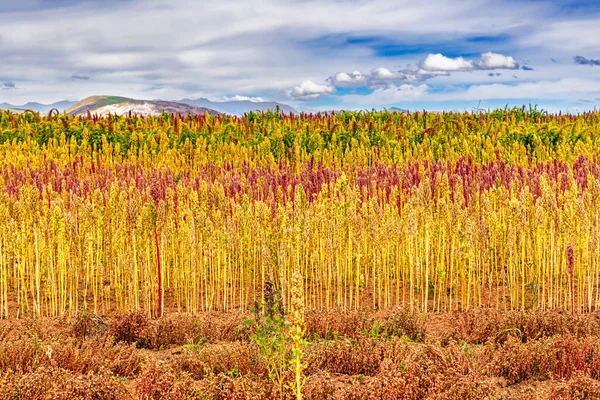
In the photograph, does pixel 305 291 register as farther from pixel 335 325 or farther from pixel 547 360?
pixel 547 360

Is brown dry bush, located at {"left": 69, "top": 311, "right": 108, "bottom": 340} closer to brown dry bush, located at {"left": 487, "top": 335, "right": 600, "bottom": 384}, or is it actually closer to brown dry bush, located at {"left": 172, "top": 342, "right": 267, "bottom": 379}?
brown dry bush, located at {"left": 172, "top": 342, "right": 267, "bottom": 379}

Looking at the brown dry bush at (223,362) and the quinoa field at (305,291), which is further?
the brown dry bush at (223,362)

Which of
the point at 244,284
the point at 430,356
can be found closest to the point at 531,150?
the point at 244,284

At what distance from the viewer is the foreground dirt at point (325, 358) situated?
402cm

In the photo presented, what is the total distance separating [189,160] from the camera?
50.3 ft

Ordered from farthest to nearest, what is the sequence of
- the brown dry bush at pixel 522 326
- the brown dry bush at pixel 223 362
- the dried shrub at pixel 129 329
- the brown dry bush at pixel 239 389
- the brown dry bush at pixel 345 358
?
the dried shrub at pixel 129 329 < the brown dry bush at pixel 522 326 < the brown dry bush at pixel 345 358 < the brown dry bush at pixel 223 362 < the brown dry bush at pixel 239 389

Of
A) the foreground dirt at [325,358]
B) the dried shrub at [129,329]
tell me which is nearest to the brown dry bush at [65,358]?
the foreground dirt at [325,358]

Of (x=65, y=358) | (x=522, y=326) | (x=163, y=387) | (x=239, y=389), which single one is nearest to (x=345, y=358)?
(x=239, y=389)

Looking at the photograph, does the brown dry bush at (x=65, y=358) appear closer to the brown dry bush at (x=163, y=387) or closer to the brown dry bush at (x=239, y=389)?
the brown dry bush at (x=163, y=387)

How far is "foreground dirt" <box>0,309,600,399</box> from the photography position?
4020mm

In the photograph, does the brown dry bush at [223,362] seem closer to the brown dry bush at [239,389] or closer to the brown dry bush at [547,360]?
the brown dry bush at [239,389]

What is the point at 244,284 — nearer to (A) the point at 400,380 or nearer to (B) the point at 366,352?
(B) the point at 366,352

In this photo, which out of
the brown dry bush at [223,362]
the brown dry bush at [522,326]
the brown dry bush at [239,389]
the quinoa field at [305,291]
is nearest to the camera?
the brown dry bush at [239,389]

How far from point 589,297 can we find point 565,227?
78 centimetres
